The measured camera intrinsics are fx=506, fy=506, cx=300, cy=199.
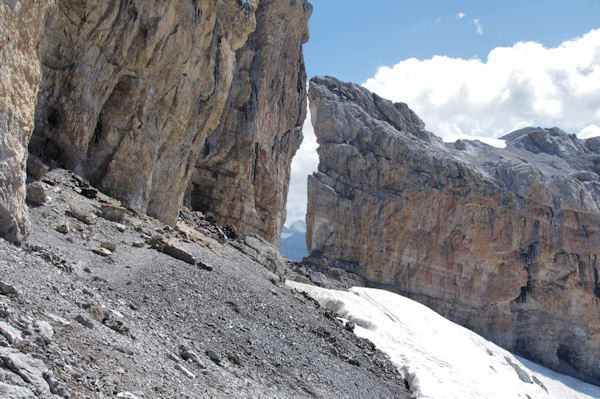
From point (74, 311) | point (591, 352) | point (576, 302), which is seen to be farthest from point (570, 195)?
point (74, 311)

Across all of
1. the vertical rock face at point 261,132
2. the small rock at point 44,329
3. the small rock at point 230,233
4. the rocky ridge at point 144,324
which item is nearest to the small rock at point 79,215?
the rocky ridge at point 144,324

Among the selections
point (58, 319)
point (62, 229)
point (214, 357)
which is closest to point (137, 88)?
point (62, 229)

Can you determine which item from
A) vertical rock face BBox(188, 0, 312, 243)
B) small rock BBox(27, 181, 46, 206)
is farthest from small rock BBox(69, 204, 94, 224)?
vertical rock face BBox(188, 0, 312, 243)

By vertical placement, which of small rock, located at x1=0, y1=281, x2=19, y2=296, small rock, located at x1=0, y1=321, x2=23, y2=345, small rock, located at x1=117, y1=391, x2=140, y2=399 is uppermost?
small rock, located at x1=0, y1=281, x2=19, y2=296

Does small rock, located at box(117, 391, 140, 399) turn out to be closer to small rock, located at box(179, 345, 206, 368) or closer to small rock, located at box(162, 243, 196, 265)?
small rock, located at box(179, 345, 206, 368)

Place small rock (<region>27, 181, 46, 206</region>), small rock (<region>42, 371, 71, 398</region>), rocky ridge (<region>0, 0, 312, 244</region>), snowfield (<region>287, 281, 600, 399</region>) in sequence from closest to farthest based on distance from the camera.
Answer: small rock (<region>42, 371, 71, 398</region>), rocky ridge (<region>0, 0, 312, 244</region>), small rock (<region>27, 181, 46, 206</region>), snowfield (<region>287, 281, 600, 399</region>)

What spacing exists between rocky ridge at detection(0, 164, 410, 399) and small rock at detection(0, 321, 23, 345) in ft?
0.04

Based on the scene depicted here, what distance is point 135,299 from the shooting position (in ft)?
29.0

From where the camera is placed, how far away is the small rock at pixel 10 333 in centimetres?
494

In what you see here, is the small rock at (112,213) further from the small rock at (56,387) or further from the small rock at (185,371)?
the small rock at (56,387)

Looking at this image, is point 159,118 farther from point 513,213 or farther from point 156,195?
point 513,213

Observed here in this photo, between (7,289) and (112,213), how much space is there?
7.90 m

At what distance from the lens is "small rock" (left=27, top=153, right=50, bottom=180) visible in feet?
42.4

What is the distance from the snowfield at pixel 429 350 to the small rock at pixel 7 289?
38.2 feet
